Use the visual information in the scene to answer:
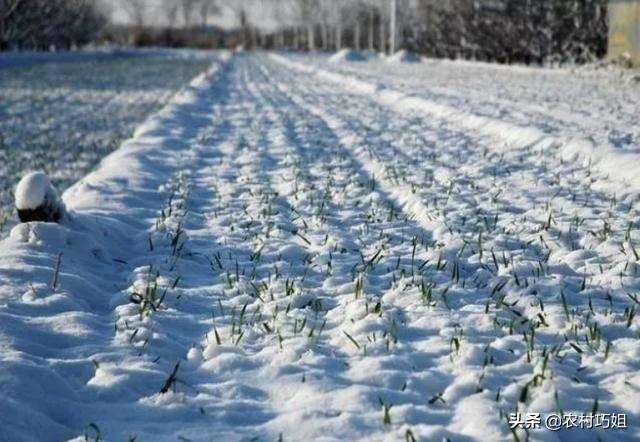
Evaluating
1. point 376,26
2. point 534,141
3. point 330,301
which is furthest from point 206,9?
point 330,301

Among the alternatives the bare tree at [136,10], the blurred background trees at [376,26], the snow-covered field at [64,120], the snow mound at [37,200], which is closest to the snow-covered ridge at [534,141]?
the snow mound at [37,200]

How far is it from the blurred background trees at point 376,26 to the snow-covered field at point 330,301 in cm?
2484

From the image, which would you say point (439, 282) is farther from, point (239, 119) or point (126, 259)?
point (239, 119)

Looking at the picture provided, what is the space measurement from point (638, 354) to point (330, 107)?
1181 cm

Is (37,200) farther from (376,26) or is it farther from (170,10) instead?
(170,10)

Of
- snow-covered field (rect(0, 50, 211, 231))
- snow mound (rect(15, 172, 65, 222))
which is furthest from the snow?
snow-covered field (rect(0, 50, 211, 231))

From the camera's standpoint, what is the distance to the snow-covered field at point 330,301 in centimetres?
258

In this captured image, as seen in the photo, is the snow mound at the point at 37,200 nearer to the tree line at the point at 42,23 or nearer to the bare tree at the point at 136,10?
the tree line at the point at 42,23

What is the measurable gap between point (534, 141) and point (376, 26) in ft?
242

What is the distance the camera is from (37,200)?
4.46m

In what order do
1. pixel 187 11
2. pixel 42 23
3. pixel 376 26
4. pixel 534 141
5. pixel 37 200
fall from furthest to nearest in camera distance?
pixel 187 11, pixel 376 26, pixel 42 23, pixel 534 141, pixel 37 200

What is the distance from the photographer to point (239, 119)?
12469 mm

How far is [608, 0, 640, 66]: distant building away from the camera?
2198 centimetres

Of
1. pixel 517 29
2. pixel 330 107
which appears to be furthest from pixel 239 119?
pixel 517 29
